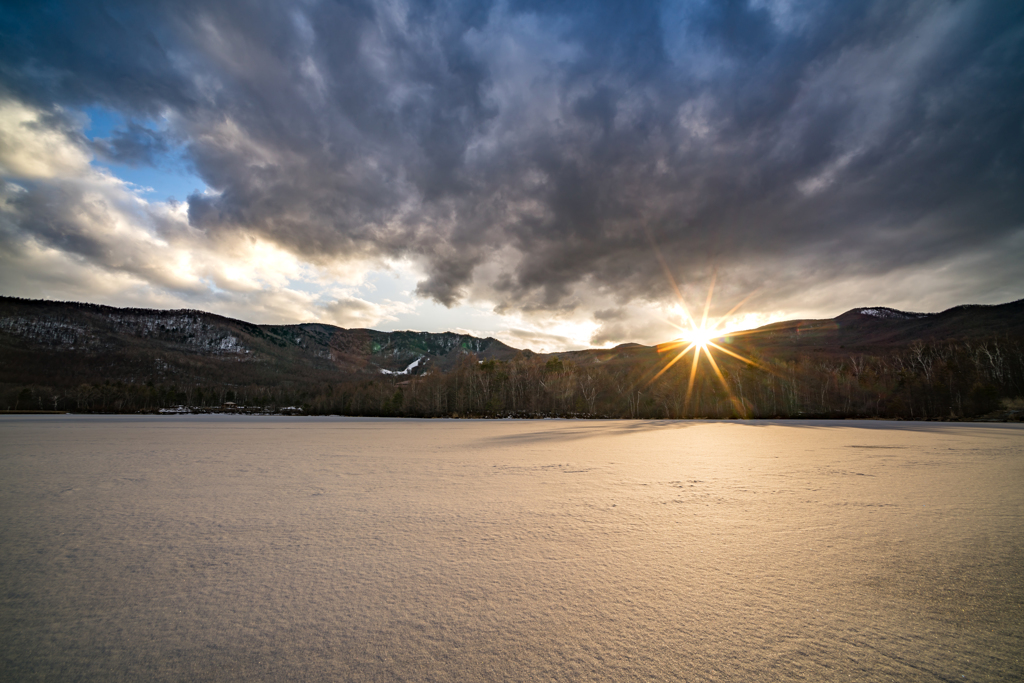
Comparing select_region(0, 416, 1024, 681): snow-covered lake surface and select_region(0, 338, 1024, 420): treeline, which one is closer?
select_region(0, 416, 1024, 681): snow-covered lake surface

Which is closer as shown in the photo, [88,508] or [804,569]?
[804,569]

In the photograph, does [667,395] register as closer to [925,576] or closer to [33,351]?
[925,576]

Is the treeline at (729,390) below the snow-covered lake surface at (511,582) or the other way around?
the other way around

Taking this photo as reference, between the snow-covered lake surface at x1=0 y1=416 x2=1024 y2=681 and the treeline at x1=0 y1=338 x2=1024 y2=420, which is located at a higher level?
the treeline at x1=0 y1=338 x2=1024 y2=420

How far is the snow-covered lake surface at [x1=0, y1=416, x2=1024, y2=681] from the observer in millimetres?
2438

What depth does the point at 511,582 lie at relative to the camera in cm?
349

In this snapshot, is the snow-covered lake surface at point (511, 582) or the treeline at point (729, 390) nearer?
the snow-covered lake surface at point (511, 582)

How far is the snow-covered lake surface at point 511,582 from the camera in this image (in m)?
2.44

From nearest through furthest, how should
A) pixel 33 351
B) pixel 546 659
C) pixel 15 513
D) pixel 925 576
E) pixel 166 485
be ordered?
pixel 546 659
pixel 925 576
pixel 15 513
pixel 166 485
pixel 33 351

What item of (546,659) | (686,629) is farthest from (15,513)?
(686,629)

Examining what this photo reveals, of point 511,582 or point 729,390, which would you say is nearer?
point 511,582

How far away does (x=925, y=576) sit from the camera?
3.59 metres

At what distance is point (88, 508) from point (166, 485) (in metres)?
1.69

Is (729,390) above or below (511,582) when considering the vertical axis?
above
